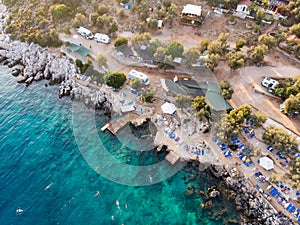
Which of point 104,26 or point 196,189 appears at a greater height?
point 104,26

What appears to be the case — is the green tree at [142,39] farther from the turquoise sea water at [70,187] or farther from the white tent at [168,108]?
the turquoise sea water at [70,187]

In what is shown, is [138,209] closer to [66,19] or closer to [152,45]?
[152,45]

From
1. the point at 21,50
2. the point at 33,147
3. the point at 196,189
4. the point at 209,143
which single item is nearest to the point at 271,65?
the point at 209,143

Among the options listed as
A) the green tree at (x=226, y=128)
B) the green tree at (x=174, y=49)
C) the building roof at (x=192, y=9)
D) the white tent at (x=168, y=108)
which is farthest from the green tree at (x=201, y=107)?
the building roof at (x=192, y=9)

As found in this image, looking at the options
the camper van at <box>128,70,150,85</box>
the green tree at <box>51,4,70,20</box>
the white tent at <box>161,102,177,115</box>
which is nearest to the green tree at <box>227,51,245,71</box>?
the white tent at <box>161,102,177,115</box>

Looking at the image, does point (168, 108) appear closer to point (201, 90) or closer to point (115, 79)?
point (201, 90)

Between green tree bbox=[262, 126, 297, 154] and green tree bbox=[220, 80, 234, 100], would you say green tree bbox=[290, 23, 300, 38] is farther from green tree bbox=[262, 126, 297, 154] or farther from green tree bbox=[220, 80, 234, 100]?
green tree bbox=[262, 126, 297, 154]
